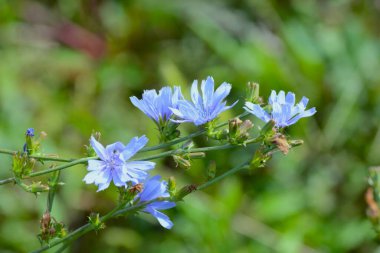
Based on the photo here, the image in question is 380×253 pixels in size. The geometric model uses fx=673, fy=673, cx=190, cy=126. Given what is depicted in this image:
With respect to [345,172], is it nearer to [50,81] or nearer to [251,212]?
[251,212]

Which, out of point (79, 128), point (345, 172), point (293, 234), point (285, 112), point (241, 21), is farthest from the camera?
point (241, 21)

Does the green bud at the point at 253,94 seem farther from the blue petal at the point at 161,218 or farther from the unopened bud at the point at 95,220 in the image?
the unopened bud at the point at 95,220

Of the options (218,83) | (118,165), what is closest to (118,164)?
(118,165)

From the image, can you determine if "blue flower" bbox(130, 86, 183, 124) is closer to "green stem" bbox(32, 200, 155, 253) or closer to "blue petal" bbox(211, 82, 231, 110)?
"blue petal" bbox(211, 82, 231, 110)

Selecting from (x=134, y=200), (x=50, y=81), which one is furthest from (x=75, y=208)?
(x=134, y=200)

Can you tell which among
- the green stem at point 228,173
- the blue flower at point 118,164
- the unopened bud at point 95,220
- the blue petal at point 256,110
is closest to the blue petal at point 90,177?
the blue flower at point 118,164

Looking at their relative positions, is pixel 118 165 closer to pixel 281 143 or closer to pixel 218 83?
pixel 281 143
